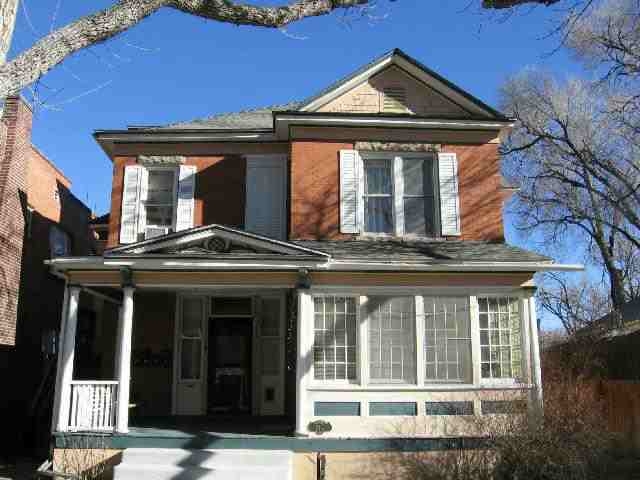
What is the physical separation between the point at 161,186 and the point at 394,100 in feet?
18.5

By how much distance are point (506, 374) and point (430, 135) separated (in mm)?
5138

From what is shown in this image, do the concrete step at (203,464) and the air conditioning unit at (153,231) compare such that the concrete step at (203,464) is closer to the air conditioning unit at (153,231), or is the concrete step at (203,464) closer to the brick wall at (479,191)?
the air conditioning unit at (153,231)

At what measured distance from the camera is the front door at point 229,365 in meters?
13.9

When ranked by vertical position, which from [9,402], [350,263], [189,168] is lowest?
[9,402]

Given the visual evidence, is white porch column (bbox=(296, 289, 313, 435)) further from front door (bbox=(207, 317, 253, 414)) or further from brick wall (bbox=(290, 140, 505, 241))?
front door (bbox=(207, 317, 253, 414))

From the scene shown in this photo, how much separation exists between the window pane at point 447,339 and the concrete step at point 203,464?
3.20m

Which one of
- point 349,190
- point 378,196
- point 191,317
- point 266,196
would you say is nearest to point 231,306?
point 191,317

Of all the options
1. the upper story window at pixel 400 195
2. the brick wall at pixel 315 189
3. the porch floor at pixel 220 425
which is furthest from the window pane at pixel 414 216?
the porch floor at pixel 220 425

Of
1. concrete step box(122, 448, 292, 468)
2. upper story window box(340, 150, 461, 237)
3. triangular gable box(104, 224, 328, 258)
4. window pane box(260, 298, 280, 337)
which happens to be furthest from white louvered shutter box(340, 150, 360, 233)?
concrete step box(122, 448, 292, 468)

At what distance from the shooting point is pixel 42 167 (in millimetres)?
17047

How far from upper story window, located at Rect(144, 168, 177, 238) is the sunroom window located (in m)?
7.06

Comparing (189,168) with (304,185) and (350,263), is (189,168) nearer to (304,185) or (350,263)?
(304,185)

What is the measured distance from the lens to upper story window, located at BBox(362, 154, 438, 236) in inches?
515

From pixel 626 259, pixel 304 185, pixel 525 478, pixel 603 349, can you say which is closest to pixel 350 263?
pixel 304 185
